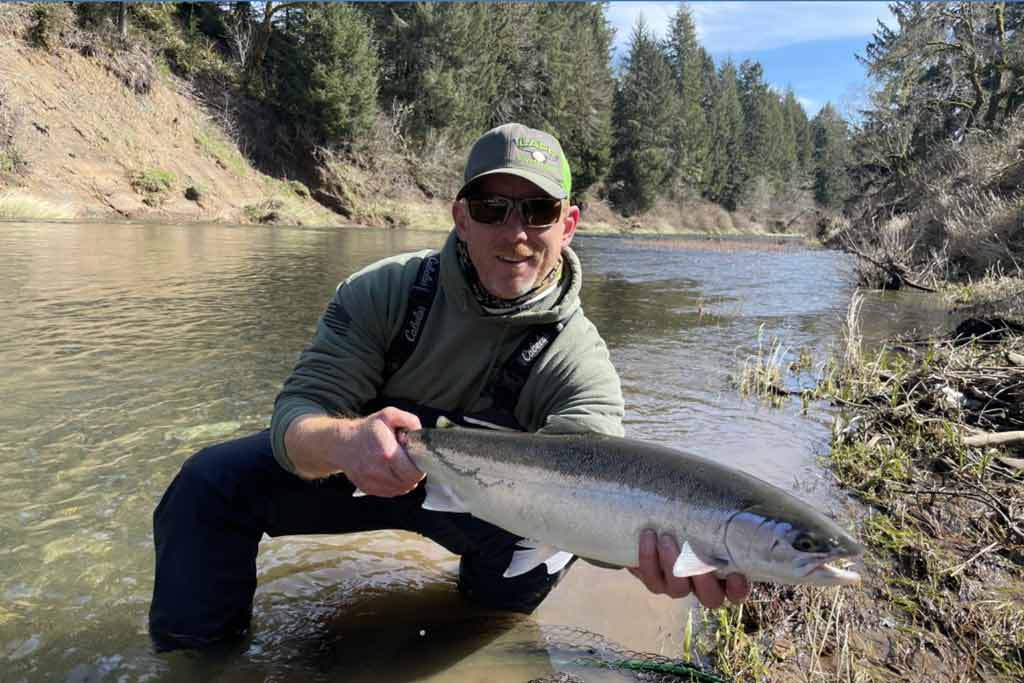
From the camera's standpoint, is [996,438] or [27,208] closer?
[996,438]

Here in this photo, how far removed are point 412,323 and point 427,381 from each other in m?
0.30

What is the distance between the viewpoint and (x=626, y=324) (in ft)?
44.9

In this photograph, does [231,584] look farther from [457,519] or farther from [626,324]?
[626,324]

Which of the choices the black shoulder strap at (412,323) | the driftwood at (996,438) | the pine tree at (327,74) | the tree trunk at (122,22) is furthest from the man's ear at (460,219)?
the pine tree at (327,74)

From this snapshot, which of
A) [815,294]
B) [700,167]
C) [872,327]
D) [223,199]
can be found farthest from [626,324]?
[700,167]

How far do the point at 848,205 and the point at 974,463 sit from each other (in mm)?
50053

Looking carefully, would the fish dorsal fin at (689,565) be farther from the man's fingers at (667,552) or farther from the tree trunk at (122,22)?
the tree trunk at (122,22)

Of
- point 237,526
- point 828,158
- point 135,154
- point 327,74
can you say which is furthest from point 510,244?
point 828,158

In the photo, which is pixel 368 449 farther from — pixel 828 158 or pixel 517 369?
pixel 828 158

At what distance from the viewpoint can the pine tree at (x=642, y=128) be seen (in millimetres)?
76875

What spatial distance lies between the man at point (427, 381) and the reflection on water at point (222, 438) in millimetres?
363

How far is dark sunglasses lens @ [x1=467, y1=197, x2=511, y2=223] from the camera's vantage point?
3.35 meters

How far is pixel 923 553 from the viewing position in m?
4.17

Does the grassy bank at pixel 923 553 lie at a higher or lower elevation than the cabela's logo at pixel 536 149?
lower
